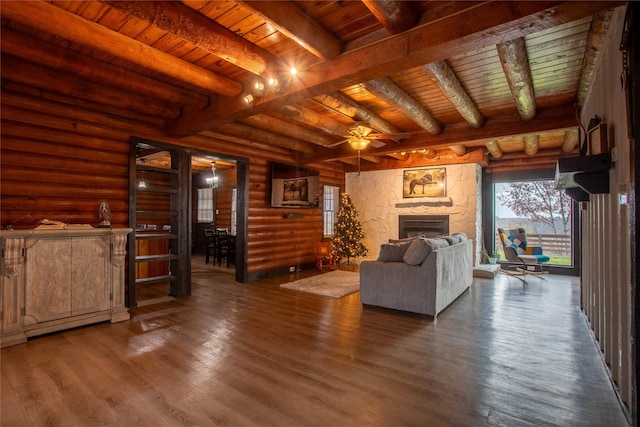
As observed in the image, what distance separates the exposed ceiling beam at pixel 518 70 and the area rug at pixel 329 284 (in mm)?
3690

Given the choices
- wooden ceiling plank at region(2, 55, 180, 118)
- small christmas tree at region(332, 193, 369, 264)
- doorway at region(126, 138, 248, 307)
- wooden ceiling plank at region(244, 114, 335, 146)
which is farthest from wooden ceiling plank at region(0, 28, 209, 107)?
small christmas tree at region(332, 193, 369, 264)

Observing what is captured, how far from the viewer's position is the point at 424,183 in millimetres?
7684

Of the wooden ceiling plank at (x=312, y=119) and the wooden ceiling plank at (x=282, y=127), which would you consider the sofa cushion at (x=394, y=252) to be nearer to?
the wooden ceiling plank at (x=312, y=119)

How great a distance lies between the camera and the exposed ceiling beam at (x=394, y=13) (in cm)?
206

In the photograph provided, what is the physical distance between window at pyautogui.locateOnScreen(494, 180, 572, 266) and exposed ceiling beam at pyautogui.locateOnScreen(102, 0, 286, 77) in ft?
25.0

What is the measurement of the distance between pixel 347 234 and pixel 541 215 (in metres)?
6.54

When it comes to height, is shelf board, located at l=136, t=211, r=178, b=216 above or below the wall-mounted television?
below

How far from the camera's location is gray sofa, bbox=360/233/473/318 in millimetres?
3916

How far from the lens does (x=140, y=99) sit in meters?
3.98

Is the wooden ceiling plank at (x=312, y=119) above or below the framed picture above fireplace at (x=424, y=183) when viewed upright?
above

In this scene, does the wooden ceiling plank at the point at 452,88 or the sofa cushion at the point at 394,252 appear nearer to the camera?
the wooden ceiling plank at the point at 452,88

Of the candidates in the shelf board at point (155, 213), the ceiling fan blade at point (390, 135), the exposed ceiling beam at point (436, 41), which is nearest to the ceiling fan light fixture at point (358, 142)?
the ceiling fan blade at point (390, 135)

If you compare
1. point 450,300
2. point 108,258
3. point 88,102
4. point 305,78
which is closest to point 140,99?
point 88,102

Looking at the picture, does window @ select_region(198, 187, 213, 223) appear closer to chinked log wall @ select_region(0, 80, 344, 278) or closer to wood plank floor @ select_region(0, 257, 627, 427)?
chinked log wall @ select_region(0, 80, 344, 278)
